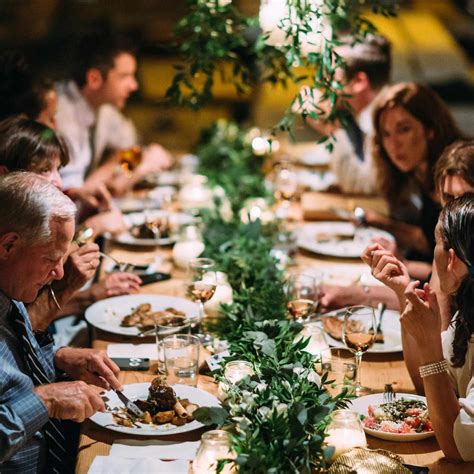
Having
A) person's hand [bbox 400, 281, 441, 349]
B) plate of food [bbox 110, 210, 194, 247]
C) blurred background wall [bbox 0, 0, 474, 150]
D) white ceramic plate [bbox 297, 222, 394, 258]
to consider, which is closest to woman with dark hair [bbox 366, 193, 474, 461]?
person's hand [bbox 400, 281, 441, 349]

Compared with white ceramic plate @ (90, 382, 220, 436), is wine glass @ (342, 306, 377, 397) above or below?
above

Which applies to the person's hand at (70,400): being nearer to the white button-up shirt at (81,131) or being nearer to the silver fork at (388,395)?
the silver fork at (388,395)

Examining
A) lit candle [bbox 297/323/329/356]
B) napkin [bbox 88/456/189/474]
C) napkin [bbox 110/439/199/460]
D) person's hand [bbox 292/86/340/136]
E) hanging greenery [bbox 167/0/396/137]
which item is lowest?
napkin [bbox 110/439/199/460]

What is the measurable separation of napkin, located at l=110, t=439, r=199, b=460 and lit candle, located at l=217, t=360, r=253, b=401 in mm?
155

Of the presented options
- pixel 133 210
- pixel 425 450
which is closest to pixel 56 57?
pixel 133 210

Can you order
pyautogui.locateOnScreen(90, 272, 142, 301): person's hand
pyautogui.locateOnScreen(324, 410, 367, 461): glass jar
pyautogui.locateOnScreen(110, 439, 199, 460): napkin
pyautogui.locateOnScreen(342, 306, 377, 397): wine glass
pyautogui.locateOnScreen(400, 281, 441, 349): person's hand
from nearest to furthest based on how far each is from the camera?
pyautogui.locateOnScreen(324, 410, 367, 461): glass jar < pyautogui.locateOnScreen(110, 439, 199, 460): napkin < pyautogui.locateOnScreen(400, 281, 441, 349): person's hand < pyautogui.locateOnScreen(342, 306, 377, 397): wine glass < pyautogui.locateOnScreen(90, 272, 142, 301): person's hand

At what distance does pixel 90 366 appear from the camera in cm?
228

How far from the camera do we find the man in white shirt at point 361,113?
4.72 metres

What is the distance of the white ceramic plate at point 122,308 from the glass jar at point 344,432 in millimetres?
1018

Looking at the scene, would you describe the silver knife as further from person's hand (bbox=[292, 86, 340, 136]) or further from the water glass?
person's hand (bbox=[292, 86, 340, 136])

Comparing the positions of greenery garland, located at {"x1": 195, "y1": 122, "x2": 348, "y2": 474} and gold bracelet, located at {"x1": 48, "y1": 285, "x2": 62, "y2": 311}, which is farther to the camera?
gold bracelet, located at {"x1": 48, "y1": 285, "x2": 62, "y2": 311}

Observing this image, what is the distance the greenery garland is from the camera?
1.66 metres

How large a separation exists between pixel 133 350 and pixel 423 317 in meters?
0.94

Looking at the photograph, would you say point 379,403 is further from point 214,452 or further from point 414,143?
point 414,143
